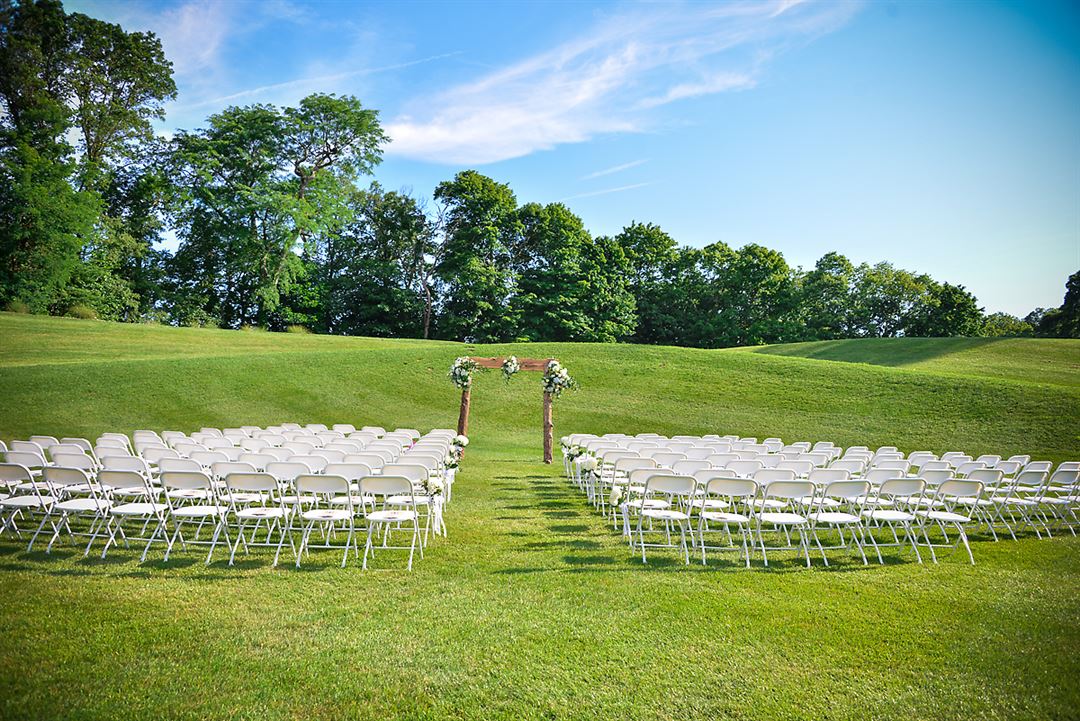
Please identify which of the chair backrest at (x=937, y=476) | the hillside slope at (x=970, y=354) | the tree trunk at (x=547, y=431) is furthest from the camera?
the hillside slope at (x=970, y=354)

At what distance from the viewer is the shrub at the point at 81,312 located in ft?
109

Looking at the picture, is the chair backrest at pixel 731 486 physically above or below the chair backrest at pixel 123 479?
below

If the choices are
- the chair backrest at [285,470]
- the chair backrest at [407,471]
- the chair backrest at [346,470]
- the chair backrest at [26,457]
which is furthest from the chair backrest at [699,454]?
the chair backrest at [26,457]

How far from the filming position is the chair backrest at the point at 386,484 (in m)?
6.01

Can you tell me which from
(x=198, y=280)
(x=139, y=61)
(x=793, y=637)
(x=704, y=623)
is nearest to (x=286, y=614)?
(x=704, y=623)

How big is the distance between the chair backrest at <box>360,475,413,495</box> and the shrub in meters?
34.9

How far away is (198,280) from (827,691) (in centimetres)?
4725

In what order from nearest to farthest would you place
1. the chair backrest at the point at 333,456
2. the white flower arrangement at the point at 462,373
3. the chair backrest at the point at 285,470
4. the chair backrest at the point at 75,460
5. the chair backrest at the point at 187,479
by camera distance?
1. the chair backrest at the point at 187,479
2. the chair backrest at the point at 285,470
3. the chair backrest at the point at 75,460
4. the chair backrest at the point at 333,456
5. the white flower arrangement at the point at 462,373

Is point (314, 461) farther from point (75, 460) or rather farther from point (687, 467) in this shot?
point (687, 467)

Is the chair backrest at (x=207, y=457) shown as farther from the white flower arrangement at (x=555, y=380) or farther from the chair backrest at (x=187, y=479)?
the white flower arrangement at (x=555, y=380)

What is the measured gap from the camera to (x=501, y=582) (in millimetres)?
5488

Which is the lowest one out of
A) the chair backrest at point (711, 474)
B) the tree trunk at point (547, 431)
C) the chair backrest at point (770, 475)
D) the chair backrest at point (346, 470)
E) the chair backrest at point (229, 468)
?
the tree trunk at point (547, 431)

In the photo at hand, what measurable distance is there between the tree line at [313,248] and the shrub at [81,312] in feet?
0.31

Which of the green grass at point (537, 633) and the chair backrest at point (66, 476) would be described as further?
the chair backrest at point (66, 476)
